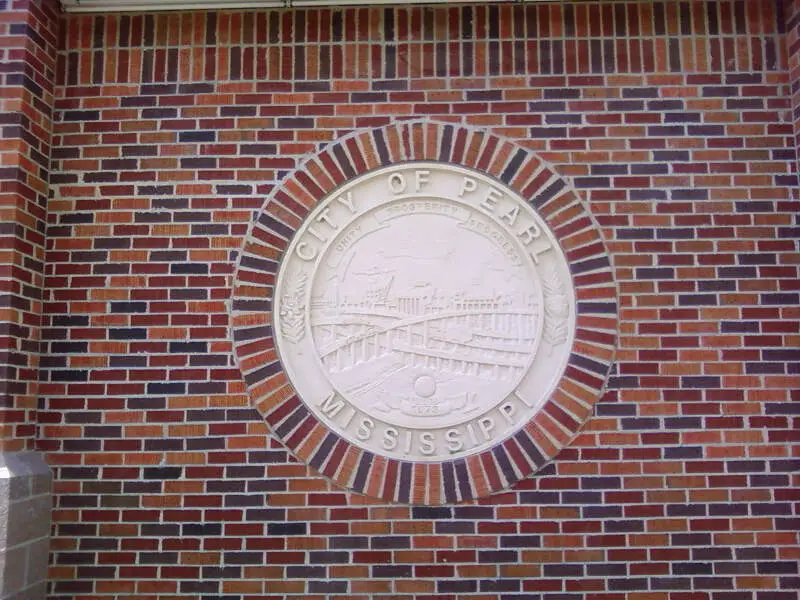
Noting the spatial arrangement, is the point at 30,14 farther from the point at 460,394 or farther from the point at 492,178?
the point at 460,394

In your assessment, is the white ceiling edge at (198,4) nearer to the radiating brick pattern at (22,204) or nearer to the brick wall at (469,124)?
the brick wall at (469,124)

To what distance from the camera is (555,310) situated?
11.8 feet

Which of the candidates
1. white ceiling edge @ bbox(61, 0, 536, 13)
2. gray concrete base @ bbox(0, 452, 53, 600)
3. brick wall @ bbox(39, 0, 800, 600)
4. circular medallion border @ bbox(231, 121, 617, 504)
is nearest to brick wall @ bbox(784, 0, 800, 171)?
brick wall @ bbox(39, 0, 800, 600)

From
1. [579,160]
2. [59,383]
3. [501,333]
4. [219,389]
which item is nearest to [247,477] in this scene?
[219,389]

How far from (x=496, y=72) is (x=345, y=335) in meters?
1.54

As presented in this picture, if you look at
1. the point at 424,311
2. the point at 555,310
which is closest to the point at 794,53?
the point at 555,310

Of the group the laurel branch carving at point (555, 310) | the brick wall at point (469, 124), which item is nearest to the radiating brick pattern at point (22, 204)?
the brick wall at point (469, 124)

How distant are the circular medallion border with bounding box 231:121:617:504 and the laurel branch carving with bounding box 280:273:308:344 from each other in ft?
0.23

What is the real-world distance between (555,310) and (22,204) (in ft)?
8.50

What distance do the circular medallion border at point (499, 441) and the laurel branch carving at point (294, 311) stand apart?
0.07m

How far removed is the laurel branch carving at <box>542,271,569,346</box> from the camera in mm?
3570

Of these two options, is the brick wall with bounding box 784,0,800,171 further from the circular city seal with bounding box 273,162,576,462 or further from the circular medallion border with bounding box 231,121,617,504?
the circular city seal with bounding box 273,162,576,462

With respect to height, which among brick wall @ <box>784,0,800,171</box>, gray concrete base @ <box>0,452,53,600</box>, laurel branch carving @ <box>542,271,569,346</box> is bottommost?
gray concrete base @ <box>0,452,53,600</box>

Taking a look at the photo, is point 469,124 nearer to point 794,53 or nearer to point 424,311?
point 424,311
